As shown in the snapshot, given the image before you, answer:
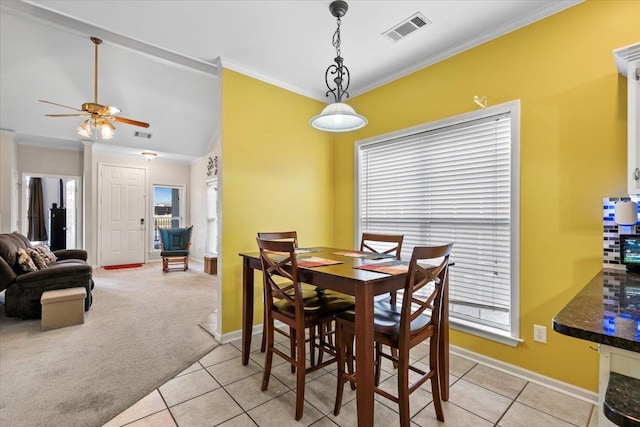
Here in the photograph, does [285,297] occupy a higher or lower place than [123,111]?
lower

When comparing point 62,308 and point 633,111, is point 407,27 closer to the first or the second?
point 633,111

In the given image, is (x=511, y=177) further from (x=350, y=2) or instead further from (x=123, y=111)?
(x=123, y=111)

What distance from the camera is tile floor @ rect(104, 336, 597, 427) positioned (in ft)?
5.73

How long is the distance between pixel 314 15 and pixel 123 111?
4.53 metres

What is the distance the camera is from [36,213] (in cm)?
762

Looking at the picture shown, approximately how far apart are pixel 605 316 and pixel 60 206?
34.6ft

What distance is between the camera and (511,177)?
7.65 ft

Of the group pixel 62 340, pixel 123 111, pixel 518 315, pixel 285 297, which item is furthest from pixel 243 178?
pixel 123 111

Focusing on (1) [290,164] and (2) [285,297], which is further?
(1) [290,164]

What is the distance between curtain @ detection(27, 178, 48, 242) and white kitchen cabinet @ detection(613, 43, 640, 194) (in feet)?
36.0

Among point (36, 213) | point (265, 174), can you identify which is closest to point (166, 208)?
point (36, 213)

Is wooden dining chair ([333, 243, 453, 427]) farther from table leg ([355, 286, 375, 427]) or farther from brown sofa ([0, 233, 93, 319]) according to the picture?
brown sofa ([0, 233, 93, 319])

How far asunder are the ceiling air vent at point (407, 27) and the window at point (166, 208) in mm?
6954

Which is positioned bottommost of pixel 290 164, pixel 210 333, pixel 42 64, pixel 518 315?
pixel 210 333
